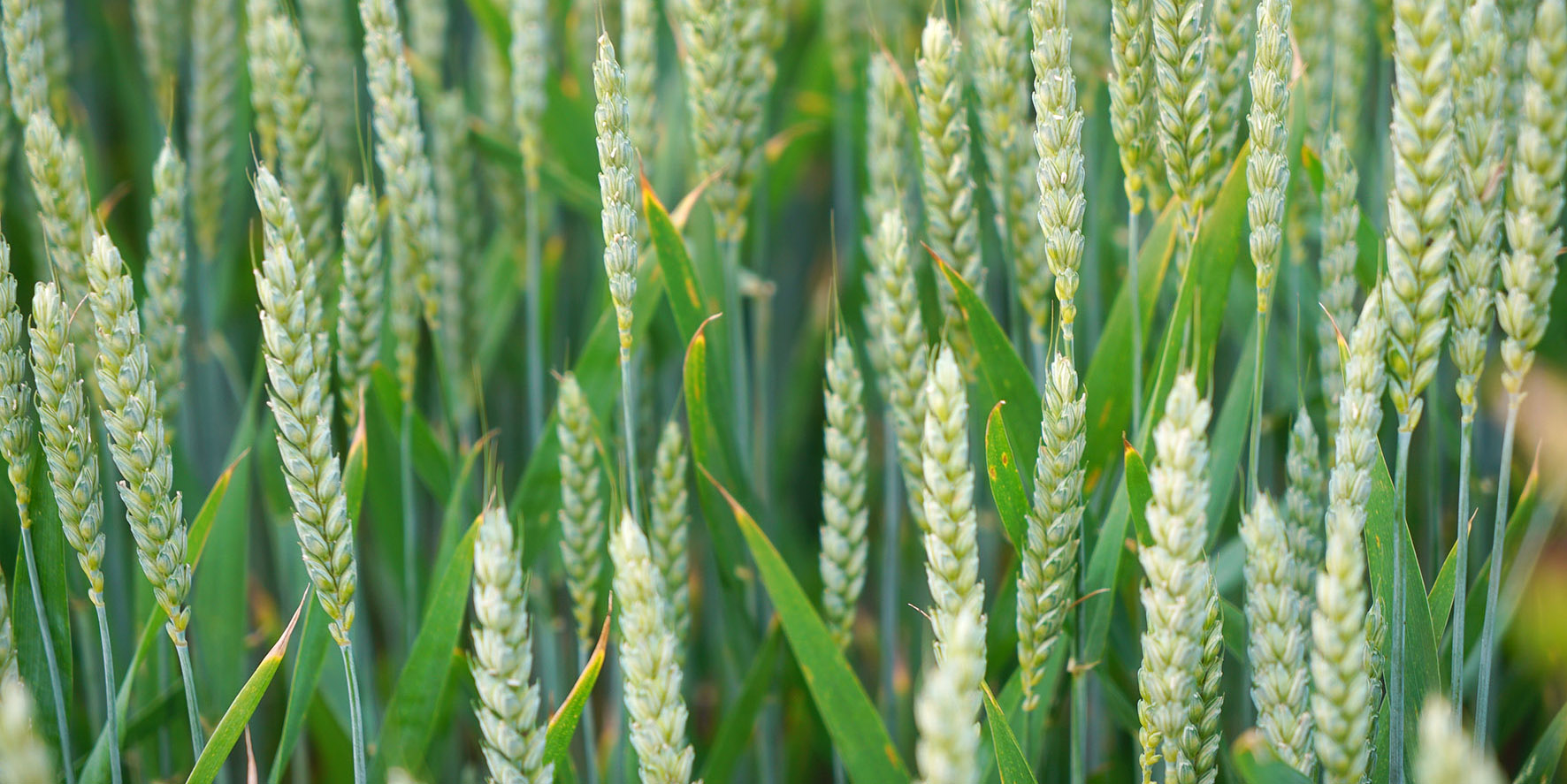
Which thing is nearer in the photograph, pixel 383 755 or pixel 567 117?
pixel 383 755

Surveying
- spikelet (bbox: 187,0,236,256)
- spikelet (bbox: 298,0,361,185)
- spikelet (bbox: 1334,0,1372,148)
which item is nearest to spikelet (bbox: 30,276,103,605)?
spikelet (bbox: 187,0,236,256)

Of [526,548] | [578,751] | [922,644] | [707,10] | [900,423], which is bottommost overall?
[578,751]

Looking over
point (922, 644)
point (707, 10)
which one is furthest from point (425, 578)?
point (707, 10)

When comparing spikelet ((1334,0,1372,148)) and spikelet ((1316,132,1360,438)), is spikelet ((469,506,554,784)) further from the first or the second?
spikelet ((1334,0,1372,148))

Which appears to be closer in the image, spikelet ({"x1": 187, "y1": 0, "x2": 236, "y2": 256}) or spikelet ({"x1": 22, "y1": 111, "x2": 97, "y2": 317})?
spikelet ({"x1": 22, "y1": 111, "x2": 97, "y2": 317})

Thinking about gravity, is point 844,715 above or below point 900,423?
below

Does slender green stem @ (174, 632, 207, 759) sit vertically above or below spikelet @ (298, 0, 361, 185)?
below

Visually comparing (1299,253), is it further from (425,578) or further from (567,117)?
(425,578)
